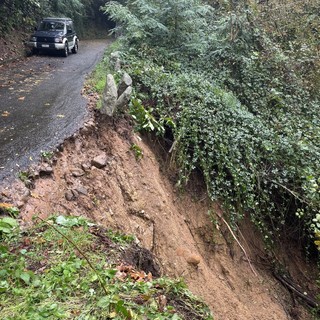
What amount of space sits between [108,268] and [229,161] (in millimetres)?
3719

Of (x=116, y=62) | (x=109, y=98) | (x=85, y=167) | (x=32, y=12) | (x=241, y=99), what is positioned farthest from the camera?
(x=32, y=12)

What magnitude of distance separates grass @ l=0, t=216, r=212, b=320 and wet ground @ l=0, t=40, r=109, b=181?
5.28 feet

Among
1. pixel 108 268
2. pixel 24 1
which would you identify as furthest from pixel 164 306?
pixel 24 1

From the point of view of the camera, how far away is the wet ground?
536 cm

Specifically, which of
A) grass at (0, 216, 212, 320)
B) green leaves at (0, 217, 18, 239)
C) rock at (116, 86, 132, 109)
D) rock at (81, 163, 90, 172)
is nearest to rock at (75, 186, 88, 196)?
rock at (81, 163, 90, 172)

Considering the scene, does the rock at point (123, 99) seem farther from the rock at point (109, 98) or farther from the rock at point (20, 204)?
the rock at point (20, 204)

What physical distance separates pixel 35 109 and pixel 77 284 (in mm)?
5348

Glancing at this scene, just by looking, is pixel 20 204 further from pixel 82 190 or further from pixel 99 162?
pixel 99 162

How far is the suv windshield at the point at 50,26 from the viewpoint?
1494cm

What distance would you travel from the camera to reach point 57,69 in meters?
11.8

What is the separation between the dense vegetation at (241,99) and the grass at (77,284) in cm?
308

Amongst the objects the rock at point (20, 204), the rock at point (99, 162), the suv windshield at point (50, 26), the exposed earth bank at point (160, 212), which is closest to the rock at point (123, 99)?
the exposed earth bank at point (160, 212)

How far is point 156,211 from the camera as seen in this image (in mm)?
5867

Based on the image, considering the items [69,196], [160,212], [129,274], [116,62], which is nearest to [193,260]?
[160,212]
